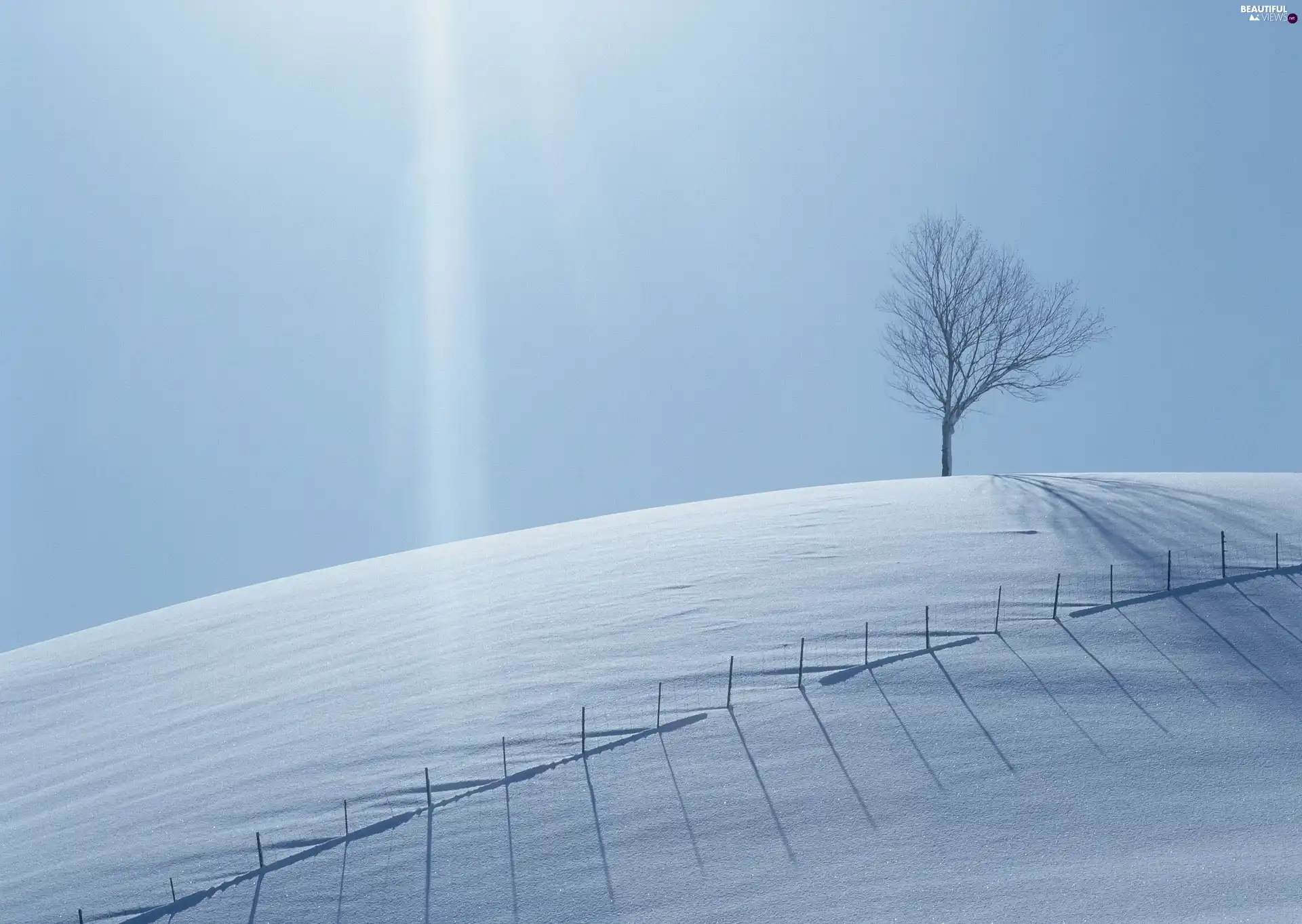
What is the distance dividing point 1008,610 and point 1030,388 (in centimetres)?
1581

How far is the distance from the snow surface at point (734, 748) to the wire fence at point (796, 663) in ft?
0.15

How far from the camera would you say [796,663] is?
516 inches

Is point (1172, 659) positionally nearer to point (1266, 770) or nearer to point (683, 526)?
point (1266, 770)

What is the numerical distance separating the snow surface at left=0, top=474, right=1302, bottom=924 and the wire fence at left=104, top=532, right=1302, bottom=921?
5 cm

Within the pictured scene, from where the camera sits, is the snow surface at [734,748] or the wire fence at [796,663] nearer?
the snow surface at [734,748]

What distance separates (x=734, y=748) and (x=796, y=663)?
2.09m

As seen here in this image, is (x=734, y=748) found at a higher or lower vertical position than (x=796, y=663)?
lower

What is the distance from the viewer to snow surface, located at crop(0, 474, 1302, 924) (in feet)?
30.0

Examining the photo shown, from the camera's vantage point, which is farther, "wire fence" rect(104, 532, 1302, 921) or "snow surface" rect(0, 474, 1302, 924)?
"wire fence" rect(104, 532, 1302, 921)

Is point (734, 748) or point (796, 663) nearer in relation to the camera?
point (734, 748)

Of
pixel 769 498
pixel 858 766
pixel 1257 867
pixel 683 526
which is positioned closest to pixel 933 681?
pixel 858 766

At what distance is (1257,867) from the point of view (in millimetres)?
8586

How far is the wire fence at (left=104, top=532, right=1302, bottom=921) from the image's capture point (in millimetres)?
10930

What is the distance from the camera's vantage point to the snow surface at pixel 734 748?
9.16 m
